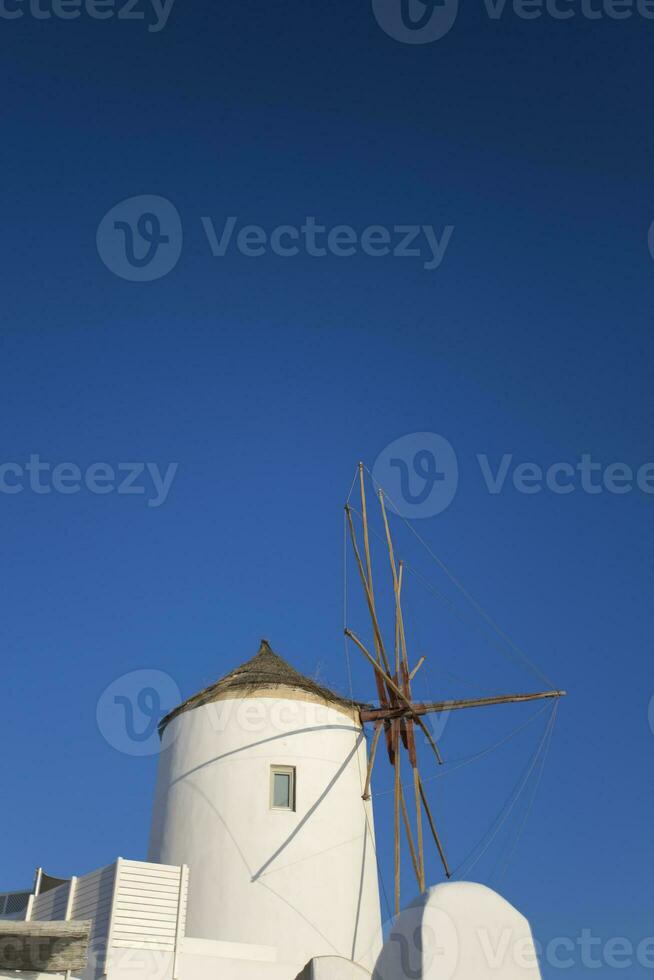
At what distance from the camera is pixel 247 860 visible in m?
18.9

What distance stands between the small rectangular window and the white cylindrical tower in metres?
0.02

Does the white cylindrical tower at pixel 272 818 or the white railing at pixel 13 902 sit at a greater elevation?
the white cylindrical tower at pixel 272 818

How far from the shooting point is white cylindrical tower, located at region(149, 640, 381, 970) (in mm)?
18531

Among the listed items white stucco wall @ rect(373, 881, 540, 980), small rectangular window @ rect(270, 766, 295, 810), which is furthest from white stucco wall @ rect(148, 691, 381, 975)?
white stucco wall @ rect(373, 881, 540, 980)

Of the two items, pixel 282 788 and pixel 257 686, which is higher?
pixel 257 686

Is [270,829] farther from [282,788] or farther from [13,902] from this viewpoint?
[13,902]

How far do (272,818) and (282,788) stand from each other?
2.25 ft

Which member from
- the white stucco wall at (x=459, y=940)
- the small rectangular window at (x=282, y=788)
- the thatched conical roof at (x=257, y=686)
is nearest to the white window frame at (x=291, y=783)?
the small rectangular window at (x=282, y=788)

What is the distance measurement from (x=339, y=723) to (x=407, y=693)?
3.17 meters

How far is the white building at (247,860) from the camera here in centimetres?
1647

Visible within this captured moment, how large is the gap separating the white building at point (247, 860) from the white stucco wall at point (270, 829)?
2 centimetres

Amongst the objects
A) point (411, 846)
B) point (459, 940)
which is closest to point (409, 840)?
point (411, 846)

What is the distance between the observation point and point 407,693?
2412cm

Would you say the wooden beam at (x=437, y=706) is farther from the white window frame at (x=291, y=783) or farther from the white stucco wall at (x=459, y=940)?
the white stucco wall at (x=459, y=940)
